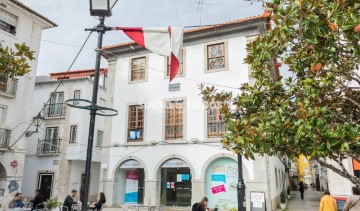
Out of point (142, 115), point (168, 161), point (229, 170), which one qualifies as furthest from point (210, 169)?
point (142, 115)

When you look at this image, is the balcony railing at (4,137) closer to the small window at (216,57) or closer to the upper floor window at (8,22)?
the upper floor window at (8,22)

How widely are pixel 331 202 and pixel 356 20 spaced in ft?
25.5

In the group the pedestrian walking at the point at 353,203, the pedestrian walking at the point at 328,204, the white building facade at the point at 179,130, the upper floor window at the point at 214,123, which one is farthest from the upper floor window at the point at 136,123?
the pedestrian walking at the point at 353,203

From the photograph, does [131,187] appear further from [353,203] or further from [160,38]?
[160,38]

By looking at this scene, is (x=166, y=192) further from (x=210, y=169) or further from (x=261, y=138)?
(x=261, y=138)

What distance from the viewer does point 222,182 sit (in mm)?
15164

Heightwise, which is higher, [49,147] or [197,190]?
[49,147]

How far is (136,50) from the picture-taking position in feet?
61.5

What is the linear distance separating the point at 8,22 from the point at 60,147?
32.0ft

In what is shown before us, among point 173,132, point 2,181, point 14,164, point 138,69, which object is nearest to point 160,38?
point 173,132

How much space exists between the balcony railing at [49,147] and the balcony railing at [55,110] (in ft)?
7.02

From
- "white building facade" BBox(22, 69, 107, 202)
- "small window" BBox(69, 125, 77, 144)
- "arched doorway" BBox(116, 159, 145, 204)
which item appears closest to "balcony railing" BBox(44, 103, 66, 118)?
"white building facade" BBox(22, 69, 107, 202)

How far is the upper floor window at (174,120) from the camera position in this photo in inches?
653

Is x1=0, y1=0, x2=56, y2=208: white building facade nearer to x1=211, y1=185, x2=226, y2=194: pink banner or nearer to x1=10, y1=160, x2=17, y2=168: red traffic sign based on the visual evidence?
x1=10, y1=160, x2=17, y2=168: red traffic sign
